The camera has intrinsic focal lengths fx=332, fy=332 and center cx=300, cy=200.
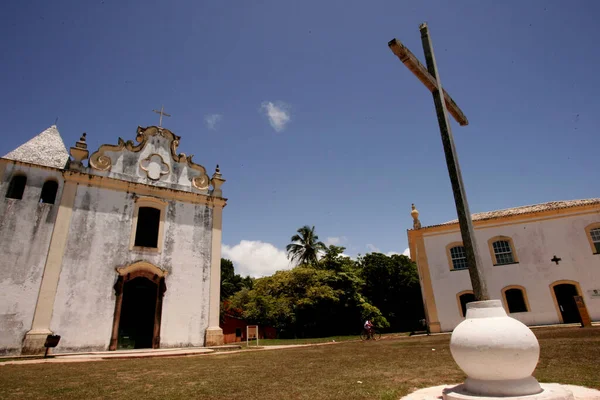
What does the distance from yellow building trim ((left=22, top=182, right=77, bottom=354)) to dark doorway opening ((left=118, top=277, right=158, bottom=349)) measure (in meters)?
2.40

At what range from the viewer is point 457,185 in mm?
3992

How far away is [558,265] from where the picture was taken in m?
18.1

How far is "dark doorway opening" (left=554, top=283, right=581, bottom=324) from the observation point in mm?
17406

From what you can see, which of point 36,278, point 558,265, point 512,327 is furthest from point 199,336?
point 558,265

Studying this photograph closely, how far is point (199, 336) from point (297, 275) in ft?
47.4

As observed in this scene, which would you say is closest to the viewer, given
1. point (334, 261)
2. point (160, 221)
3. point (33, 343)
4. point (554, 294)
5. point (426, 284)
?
point (33, 343)

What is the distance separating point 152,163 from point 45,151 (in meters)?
4.41

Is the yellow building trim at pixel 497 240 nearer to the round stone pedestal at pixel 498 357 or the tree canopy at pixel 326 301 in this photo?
the tree canopy at pixel 326 301

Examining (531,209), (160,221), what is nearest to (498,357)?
(160,221)

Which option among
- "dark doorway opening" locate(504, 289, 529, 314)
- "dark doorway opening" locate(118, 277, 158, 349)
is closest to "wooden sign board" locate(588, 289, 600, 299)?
"dark doorway opening" locate(504, 289, 529, 314)

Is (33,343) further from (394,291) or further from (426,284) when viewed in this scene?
(394,291)

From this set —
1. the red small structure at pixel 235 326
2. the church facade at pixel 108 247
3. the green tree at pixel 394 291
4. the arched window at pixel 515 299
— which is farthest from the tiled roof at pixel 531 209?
the red small structure at pixel 235 326

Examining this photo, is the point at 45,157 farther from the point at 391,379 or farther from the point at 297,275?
the point at 297,275

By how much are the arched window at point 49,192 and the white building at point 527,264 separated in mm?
19102
